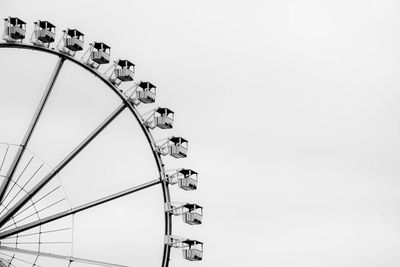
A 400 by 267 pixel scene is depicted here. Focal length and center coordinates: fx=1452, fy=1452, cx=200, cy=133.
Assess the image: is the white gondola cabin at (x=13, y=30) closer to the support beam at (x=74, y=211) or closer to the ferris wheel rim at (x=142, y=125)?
the ferris wheel rim at (x=142, y=125)

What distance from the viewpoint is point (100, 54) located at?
6581 cm

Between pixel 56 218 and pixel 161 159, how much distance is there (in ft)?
22.6

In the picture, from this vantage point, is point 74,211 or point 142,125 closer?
point 74,211

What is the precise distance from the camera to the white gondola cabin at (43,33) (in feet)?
210

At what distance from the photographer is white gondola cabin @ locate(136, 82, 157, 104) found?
66.7m

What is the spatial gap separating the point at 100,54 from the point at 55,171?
25.6 ft

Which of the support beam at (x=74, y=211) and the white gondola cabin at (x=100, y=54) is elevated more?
the white gondola cabin at (x=100, y=54)

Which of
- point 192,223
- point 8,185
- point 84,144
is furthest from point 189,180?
point 8,185

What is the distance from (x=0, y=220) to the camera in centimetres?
5769

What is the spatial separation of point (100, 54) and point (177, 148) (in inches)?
223

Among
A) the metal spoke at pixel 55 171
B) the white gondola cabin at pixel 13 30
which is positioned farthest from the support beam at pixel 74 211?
the white gondola cabin at pixel 13 30

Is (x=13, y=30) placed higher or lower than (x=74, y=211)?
higher

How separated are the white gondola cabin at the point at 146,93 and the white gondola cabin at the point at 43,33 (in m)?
→ 4.91

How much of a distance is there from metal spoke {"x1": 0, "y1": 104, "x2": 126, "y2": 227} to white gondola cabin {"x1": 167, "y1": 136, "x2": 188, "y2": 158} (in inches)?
123
